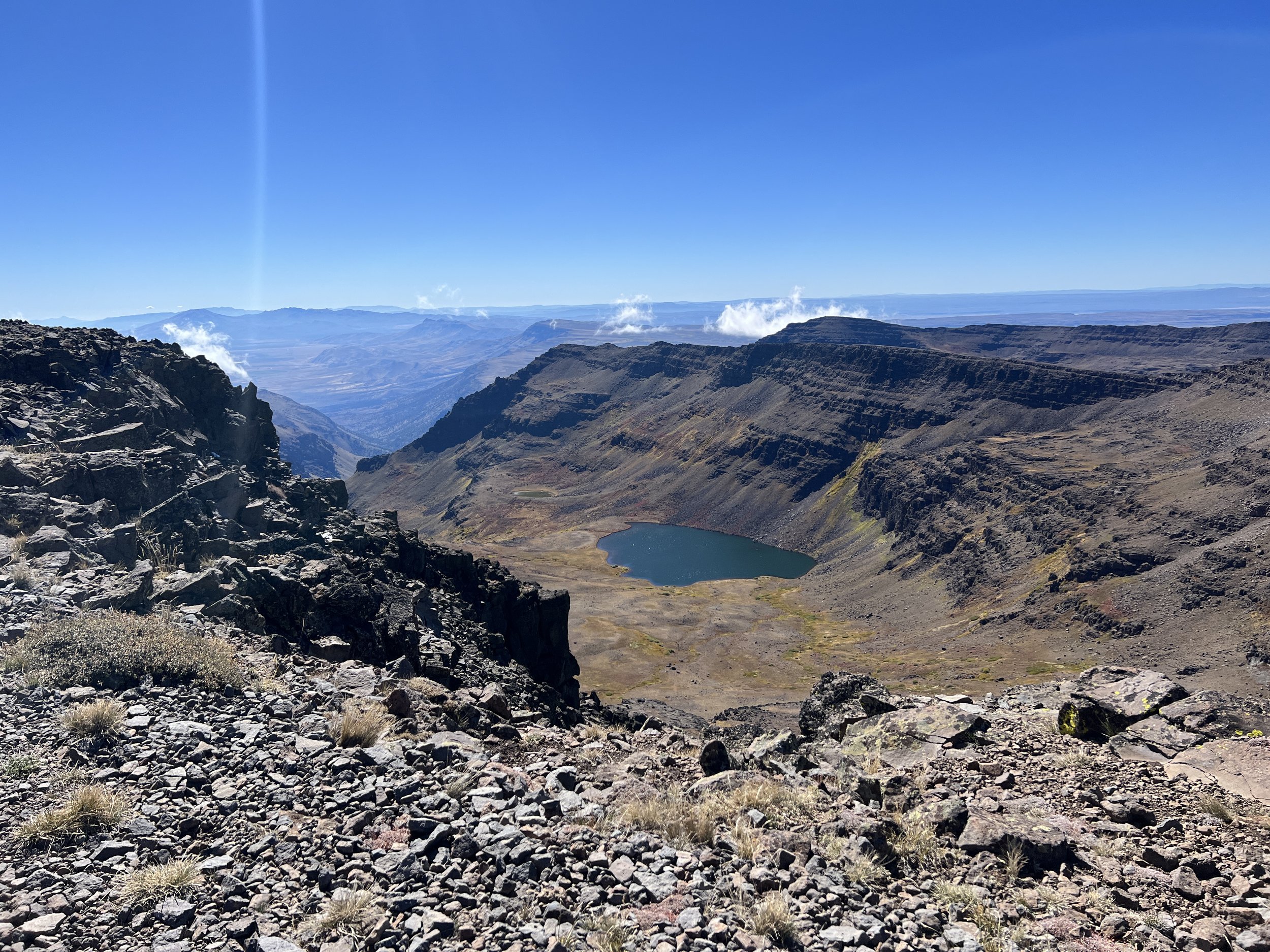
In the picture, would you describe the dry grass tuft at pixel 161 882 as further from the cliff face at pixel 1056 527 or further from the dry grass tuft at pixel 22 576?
the cliff face at pixel 1056 527

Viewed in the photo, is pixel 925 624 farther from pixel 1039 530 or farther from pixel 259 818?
pixel 259 818

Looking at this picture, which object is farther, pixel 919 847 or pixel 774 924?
pixel 919 847

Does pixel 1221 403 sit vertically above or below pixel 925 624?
above

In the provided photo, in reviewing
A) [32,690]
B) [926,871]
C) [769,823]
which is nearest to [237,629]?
[32,690]

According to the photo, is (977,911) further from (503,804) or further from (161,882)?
(161,882)

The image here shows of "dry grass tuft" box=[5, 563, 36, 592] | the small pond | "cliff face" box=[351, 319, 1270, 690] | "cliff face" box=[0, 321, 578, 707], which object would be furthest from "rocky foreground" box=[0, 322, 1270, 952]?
the small pond

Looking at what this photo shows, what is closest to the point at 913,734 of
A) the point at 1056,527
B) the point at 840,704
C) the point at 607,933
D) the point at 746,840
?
the point at 840,704
